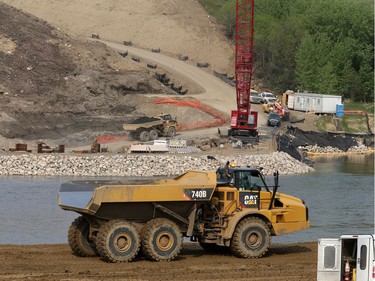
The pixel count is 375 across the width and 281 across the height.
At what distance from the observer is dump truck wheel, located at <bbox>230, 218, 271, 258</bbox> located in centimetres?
2705

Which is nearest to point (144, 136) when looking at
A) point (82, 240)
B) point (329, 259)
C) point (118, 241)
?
point (82, 240)

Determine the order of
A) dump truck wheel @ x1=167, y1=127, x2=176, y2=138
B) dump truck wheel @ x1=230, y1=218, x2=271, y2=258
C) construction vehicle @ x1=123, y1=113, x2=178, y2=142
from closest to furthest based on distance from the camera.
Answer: dump truck wheel @ x1=230, y1=218, x2=271, y2=258, construction vehicle @ x1=123, y1=113, x2=178, y2=142, dump truck wheel @ x1=167, y1=127, x2=176, y2=138

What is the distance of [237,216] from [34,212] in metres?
16.5

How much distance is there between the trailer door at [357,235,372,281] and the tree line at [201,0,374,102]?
83962 millimetres

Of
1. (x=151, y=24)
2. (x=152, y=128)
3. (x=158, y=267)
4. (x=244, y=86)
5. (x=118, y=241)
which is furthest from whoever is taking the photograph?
(x=151, y=24)

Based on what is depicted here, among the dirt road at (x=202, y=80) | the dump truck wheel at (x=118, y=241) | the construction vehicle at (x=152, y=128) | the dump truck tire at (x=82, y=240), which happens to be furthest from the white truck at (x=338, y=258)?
the dirt road at (x=202, y=80)

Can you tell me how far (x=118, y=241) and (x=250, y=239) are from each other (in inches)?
133

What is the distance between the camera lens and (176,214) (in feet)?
88.7

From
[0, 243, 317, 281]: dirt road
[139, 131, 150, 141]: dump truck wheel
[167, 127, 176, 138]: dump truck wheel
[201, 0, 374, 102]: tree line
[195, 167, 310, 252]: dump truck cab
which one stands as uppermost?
[201, 0, 374, 102]: tree line

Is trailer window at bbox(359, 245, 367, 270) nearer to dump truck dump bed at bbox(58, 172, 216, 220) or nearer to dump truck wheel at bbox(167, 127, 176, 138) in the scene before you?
dump truck dump bed at bbox(58, 172, 216, 220)

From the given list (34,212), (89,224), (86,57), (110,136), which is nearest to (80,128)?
(110,136)

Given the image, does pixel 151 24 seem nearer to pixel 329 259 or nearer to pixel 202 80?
pixel 202 80

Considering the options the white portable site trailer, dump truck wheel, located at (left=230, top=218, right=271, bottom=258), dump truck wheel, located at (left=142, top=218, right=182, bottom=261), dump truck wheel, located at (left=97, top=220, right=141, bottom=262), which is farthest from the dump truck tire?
the white portable site trailer

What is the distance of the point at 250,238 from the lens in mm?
27203
